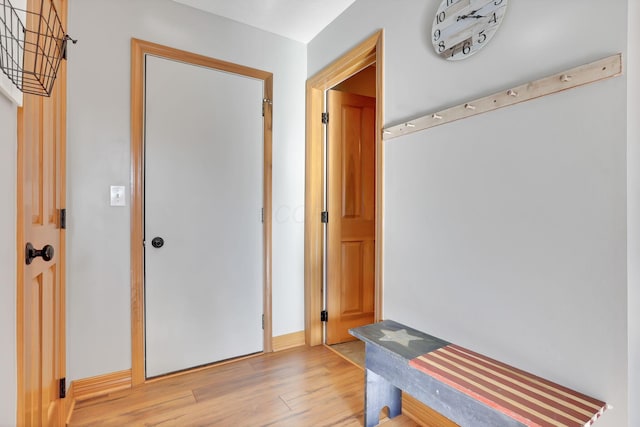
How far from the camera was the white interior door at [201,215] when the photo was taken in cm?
207

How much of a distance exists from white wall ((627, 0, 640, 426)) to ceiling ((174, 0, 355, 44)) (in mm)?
1614

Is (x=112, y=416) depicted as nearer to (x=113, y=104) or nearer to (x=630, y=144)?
(x=113, y=104)

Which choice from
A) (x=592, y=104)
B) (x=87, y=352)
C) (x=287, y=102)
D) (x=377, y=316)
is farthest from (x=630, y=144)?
(x=87, y=352)

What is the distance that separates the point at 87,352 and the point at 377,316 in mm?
1729

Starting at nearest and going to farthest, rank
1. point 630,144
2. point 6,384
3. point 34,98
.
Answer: point 6,384, point 630,144, point 34,98

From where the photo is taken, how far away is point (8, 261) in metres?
0.82

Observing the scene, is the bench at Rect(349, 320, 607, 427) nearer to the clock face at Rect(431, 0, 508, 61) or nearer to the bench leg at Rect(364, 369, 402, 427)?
the bench leg at Rect(364, 369, 402, 427)

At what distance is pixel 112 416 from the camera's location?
5.57 ft

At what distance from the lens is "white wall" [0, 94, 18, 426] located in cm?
78

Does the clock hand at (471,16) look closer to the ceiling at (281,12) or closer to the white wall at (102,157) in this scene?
the ceiling at (281,12)

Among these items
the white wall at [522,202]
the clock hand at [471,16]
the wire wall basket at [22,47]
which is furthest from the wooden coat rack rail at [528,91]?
the wire wall basket at [22,47]

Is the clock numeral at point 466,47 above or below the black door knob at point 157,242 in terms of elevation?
above

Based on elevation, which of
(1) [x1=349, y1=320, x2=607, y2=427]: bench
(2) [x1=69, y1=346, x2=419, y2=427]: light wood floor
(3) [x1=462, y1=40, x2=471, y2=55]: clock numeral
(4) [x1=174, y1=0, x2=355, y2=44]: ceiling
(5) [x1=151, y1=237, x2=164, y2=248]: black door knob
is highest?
(4) [x1=174, y1=0, x2=355, y2=44]: ceiling

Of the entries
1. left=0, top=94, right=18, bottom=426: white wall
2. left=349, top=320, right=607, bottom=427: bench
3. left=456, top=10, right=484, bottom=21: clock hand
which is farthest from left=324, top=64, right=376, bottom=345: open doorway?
left=0, top=94, right=18, bottom=426: white wall
